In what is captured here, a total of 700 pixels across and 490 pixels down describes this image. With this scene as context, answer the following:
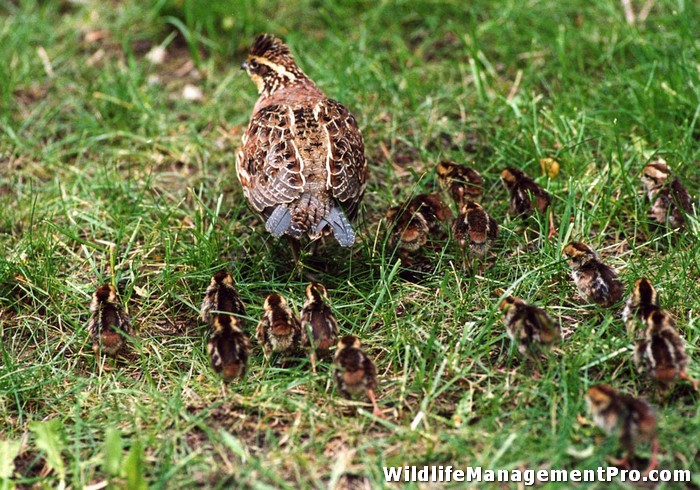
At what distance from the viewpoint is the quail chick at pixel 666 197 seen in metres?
5.62

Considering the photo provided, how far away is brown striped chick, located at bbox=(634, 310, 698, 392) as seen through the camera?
4297 millimetres

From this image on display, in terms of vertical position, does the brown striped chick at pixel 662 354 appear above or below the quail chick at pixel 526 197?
below

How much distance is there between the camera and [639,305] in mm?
4691

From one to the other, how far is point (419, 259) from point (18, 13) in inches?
211

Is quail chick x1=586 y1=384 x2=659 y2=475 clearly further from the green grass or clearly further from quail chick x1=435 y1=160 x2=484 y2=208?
quail chick x1=435 y1=160 x2=484 y2=208

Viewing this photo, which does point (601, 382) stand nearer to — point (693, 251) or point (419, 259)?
point (693, 251)

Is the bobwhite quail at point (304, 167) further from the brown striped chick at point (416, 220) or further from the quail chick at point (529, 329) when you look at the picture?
the quail chick at point (529, 329)

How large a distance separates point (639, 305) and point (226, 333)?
225 centimetres

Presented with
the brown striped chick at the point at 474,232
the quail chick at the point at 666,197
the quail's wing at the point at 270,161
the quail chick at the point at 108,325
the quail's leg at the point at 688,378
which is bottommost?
the quail chick at the point at 108,325

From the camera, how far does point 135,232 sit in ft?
19.7

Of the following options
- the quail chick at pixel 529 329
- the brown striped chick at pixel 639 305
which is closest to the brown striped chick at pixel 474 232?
the quail chick at pixel 529 329

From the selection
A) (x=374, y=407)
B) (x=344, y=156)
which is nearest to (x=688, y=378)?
(x=374, y=407)

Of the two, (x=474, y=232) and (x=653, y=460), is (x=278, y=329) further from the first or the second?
(x=653, y=460)

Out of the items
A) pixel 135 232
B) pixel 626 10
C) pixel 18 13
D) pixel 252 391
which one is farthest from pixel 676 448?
pixel 18 13
